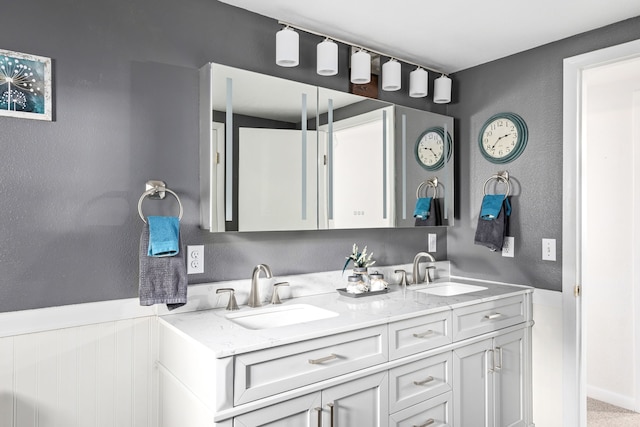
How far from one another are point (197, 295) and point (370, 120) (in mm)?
1366

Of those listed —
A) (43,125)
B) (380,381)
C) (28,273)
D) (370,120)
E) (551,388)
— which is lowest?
(551,388)

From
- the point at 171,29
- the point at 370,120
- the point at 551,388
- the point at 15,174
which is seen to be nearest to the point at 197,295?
the point at 15,174

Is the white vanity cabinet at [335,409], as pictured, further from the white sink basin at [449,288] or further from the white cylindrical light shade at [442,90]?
the white cylindrical light shade at [442,90]

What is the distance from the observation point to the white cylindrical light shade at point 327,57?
7.30 ft

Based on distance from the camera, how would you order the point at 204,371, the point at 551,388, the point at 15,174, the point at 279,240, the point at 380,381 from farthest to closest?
the point at 551,388 < the point at 279,240 < the point at 380,381 < the point at 15,174 < the point at 204,371

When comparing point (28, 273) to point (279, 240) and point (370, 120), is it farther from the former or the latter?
point (370, 120)

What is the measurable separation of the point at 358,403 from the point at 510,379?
117cm

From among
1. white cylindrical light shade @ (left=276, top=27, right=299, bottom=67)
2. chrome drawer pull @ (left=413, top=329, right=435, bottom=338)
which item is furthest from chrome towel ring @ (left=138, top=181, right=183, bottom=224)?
chrome drawer pull @ (left=413, top=329, right=435, bottom=338)

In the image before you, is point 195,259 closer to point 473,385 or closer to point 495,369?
point 473,385

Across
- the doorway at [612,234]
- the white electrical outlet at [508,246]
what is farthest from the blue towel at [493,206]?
the doorway at [612,234]

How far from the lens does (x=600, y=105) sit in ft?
10.5

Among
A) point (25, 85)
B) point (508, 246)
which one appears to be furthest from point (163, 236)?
point (508, 246)

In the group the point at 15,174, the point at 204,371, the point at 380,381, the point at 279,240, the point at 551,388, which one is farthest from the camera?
the point at 551,388

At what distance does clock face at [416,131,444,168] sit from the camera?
9.07 ft
